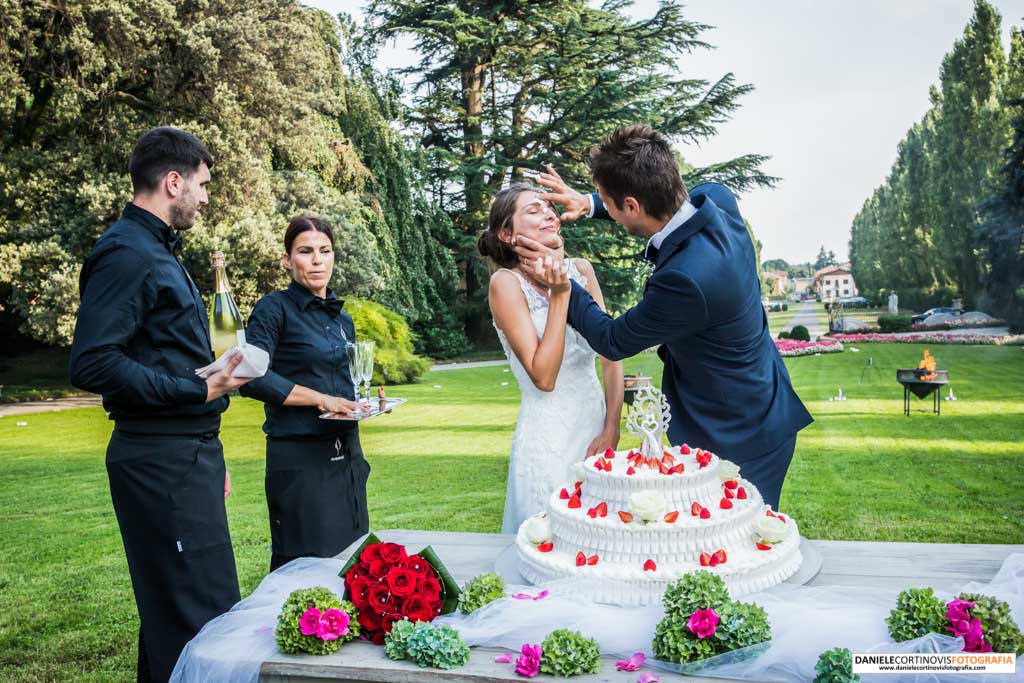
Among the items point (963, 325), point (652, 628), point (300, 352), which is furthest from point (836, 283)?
point (652, 628)

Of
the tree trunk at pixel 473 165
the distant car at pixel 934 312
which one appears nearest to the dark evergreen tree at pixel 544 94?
the tree trunk at pixel 473 165

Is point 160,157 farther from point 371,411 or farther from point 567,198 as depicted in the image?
point 567,198

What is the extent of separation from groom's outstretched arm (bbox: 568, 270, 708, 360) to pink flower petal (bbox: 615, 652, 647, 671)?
980 millimetres

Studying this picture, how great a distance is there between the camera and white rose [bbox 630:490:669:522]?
2.22 m

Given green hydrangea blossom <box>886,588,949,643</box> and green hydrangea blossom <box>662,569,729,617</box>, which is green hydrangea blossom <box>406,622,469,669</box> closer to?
green hydrangea blossom <box>662,569,729,617</box>

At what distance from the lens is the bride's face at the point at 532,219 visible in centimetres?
323

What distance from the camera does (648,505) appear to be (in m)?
2.22

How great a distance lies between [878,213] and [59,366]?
2423 inches

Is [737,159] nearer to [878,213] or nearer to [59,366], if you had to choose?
[59,366]

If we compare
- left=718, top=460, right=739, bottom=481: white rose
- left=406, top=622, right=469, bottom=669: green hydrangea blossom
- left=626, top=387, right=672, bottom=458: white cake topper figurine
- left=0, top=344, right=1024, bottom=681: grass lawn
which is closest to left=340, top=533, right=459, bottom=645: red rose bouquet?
left=406, top=622, right=469, bottom=669: green hydrangea blossom

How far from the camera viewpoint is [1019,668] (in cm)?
174

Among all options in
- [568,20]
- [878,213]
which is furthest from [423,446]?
[878,213]

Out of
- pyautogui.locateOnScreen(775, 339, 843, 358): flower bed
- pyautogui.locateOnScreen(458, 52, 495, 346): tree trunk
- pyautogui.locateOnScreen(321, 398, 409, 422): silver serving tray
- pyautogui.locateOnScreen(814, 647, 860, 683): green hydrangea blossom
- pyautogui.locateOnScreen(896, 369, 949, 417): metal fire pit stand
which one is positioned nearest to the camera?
pyautogui.locateOnScreen(814, 647, 860, 683): green hydrangea blossom

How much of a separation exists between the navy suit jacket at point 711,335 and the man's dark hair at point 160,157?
1495 millimetres
